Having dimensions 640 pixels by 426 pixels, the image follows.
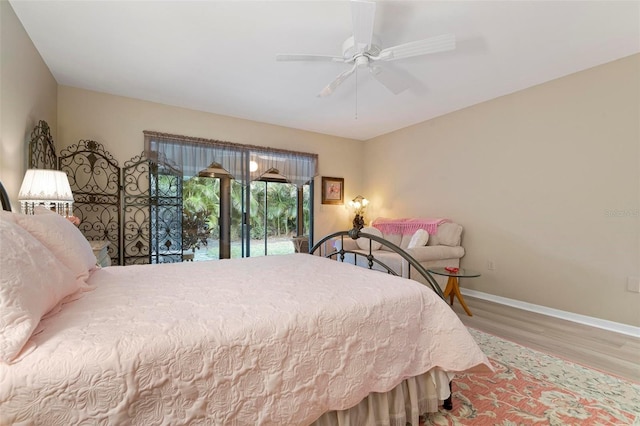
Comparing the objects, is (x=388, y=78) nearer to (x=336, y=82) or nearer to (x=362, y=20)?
(x=336, y=82)

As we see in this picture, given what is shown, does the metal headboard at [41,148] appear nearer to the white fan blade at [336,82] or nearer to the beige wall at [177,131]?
the beige wall at [177,131]

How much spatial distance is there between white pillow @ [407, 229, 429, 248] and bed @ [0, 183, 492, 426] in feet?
8.10

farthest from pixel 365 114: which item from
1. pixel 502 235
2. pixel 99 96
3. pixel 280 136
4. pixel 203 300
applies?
pixel 203 300

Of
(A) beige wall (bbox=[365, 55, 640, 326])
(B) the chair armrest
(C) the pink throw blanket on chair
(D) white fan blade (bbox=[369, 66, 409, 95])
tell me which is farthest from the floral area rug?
(D) white fan blade (bbox=[369, 66, 409, 95])

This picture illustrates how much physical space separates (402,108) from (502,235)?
215 cm

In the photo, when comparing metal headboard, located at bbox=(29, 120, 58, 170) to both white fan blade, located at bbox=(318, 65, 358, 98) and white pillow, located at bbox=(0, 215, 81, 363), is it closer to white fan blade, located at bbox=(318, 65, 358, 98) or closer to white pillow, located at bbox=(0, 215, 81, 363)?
white pillow, located at bbox=(0, 215, 81, 363)

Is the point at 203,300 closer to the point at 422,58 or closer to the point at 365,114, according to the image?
the point at 422,58

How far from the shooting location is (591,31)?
7.95ft

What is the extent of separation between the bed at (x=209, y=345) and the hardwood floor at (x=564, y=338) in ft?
4.59

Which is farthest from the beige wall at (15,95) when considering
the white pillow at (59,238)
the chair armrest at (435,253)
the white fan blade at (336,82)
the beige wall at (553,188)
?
the beige wall at (553,188)

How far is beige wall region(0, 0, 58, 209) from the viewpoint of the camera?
208 centimetres

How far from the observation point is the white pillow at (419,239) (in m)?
4.02

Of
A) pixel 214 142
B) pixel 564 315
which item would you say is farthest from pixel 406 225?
pixel 214 142

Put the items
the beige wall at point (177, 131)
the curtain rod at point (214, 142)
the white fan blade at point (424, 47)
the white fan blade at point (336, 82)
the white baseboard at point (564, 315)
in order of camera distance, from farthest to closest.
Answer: the curtain rod at point (214, 142) → the beige wall at point (177, 131) → the white baseboard at point (564, 315) → the white fan blade at point (336, 82) → the white fan blade at point (424, 47)
